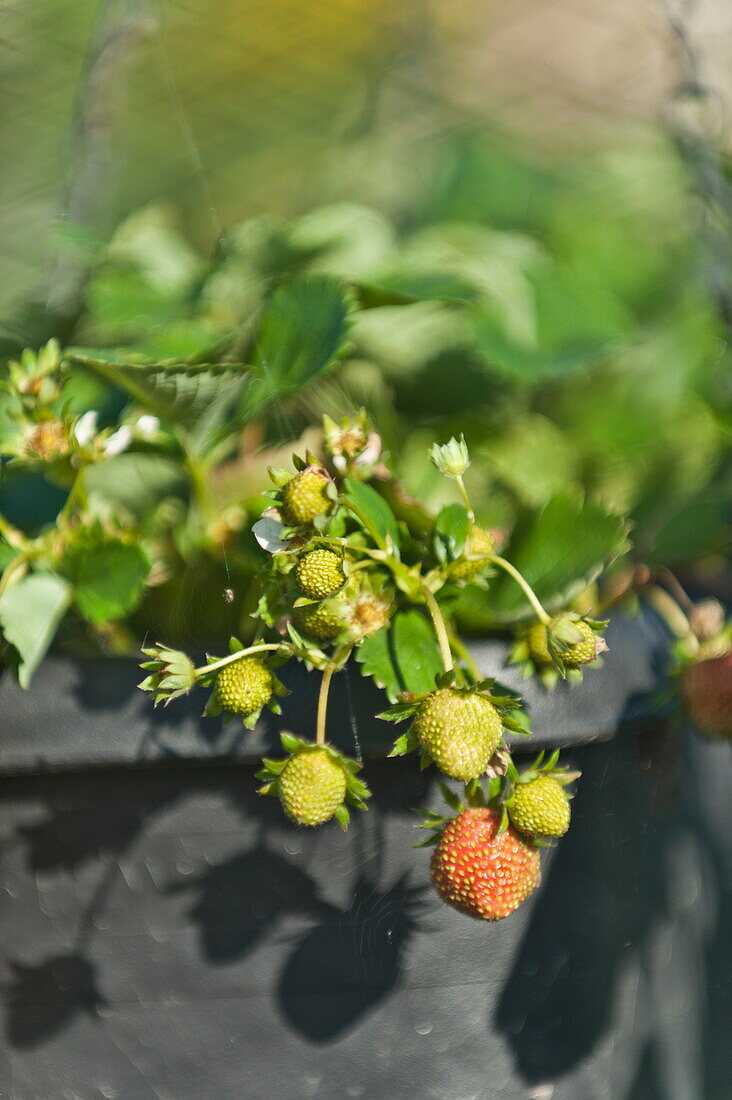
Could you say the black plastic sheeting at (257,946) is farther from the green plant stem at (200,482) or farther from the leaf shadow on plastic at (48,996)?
the green plant stem at (200,482)

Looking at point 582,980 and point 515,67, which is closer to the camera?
point 582,980

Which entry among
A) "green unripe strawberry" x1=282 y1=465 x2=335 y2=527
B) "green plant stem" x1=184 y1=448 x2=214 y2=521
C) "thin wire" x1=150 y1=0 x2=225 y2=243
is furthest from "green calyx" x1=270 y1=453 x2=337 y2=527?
"thin wire" x1=150 y1=0 x2=225 y2=243

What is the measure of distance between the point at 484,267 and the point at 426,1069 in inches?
15.5

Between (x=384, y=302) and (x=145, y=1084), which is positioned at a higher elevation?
(x=384, y=302)

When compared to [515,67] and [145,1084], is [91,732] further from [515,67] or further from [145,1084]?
[515,67]

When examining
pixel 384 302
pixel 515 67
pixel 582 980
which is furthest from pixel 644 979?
pixel 515 67

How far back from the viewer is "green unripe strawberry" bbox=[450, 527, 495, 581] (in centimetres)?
30

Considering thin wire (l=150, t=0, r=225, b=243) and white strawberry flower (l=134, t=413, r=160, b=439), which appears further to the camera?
thin wire (l=150, t=0, r=225, b=243)

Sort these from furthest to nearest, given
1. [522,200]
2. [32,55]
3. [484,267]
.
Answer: [32,55]
[522,200]
[484,267]

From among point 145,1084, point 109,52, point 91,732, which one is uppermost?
point 109,52

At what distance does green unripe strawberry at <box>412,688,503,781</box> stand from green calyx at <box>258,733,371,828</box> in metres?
0.03

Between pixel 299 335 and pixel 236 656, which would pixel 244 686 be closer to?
pixel 236 656

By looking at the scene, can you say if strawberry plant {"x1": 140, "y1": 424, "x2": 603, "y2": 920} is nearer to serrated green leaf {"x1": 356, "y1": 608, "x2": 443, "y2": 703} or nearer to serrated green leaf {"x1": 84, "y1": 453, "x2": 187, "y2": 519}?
serrated green leaf {"x1": 356, "y1": 608, "x2": 443, "y2": 703}

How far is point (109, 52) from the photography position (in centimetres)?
52
